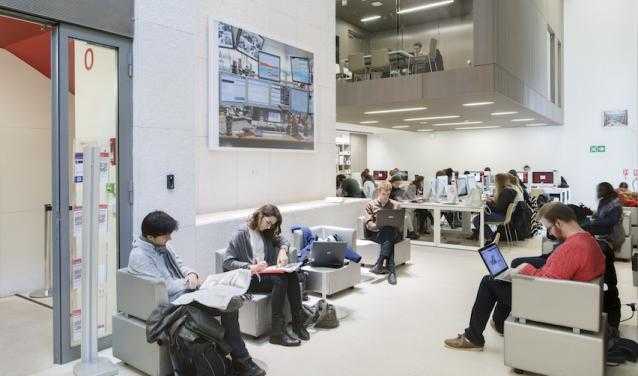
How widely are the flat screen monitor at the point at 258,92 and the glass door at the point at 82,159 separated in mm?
1876

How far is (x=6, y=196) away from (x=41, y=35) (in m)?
1.67

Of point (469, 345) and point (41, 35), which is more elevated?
point (41, 35)

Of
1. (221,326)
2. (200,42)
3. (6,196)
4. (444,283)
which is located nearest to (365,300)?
(444,283)

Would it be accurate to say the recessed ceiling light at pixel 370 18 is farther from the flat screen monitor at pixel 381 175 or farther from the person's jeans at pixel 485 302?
the person's jeans at pixel 485 302

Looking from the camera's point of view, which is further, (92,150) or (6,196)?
(6,196)

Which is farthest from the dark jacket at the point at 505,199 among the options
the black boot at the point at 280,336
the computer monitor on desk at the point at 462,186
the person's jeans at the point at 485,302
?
the black boot at the point at 280,336

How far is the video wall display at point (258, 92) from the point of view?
16.3ft

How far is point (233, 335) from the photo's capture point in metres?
2.97

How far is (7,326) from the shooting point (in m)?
3.86

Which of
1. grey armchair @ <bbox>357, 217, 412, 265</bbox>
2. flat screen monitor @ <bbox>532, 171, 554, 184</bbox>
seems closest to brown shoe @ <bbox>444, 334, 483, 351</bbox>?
grey armchair @ <bbox>357, 217, 412, 265</bbox>

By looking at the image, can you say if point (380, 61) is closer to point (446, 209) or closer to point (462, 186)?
point (462, 186)

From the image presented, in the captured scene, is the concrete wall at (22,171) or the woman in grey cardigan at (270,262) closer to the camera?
the woman in grey cardigan at (270,262)

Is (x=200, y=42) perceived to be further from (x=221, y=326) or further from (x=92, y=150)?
(x=221, y=326)

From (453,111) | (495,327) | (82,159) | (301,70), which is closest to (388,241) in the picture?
(495,327)
